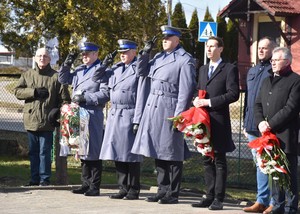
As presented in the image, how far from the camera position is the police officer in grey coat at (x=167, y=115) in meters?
9.83

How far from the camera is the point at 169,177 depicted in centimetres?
1004

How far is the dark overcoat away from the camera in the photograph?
351 inches

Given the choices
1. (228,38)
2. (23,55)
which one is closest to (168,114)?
(23,55)

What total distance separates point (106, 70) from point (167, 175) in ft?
5.56

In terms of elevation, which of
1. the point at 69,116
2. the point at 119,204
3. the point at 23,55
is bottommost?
the point at 119,204

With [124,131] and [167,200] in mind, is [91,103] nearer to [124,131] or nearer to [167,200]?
[124,131]

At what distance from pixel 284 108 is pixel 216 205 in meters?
1.45

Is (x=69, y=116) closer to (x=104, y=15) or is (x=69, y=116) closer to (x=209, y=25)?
(x=104, y=15)

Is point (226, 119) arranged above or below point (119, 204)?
above

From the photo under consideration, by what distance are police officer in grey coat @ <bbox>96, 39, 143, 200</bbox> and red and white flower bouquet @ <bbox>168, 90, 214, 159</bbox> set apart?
940mm

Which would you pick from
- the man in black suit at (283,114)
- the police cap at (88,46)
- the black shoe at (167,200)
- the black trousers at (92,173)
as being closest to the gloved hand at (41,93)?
the police cap at (88,46)

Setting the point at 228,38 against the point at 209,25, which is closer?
the point at 209,25

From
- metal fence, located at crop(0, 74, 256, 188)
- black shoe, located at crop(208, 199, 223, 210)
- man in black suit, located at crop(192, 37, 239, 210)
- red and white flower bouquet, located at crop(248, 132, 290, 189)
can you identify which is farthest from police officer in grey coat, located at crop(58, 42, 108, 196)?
metal fence, located at crop(0, 74, 256, 188)

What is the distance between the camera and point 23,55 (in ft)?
48.1
